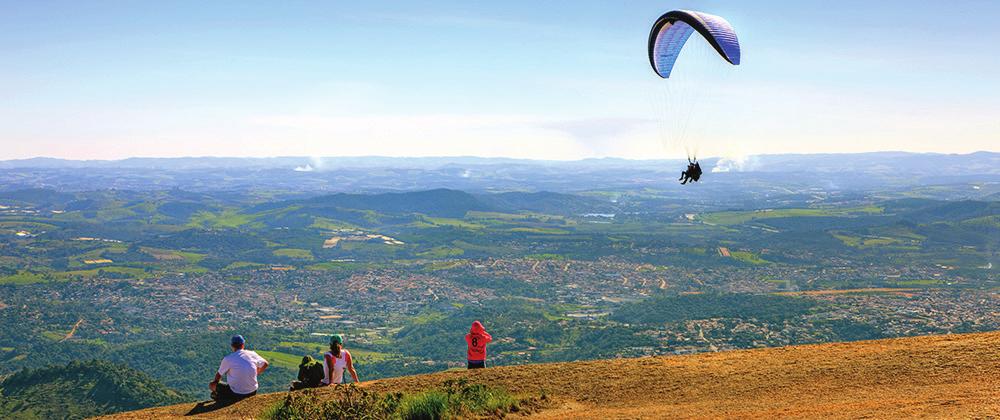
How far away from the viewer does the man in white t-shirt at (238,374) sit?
61.1 feet

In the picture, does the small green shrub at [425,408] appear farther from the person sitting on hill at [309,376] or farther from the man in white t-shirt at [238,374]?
the man in white t-shirt at [238,374]

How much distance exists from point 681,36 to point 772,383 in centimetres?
1849

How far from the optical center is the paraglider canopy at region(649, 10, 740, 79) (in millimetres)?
27438

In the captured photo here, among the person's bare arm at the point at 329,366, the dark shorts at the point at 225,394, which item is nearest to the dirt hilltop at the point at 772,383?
the dark shorts at the point at 225,394

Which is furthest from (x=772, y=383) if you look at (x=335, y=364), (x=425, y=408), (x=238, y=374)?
(x=238, y=374)

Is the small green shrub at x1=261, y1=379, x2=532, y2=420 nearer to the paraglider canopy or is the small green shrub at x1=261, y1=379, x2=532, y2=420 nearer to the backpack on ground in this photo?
the backpack on ground

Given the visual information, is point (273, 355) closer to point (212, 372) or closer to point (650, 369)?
point (212, 372)

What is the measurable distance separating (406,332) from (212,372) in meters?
34.9

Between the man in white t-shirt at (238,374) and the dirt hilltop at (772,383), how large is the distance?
405 millimetres

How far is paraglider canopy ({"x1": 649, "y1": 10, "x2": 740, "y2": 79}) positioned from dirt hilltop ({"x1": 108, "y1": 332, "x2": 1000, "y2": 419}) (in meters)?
11.5

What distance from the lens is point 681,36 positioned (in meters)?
32.7

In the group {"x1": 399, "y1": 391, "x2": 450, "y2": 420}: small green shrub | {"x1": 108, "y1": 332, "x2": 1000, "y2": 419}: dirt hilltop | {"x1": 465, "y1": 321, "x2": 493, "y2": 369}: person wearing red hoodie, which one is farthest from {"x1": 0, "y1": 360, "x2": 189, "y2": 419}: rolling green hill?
{"x1": 399, "y1": 391, "x2": 450, "y2": 420}: small green shrub

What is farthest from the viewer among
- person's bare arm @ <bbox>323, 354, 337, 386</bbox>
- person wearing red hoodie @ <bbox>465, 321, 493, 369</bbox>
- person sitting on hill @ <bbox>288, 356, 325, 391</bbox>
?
person wearing red hoodie @ <bbox>465, 321, 493, 369</bbox>

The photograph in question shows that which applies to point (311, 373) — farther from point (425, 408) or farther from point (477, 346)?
point (477, 346)
